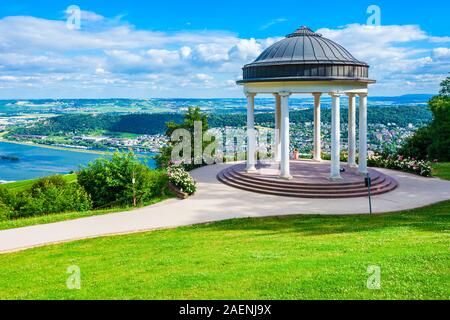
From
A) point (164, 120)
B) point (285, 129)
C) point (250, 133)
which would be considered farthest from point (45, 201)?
point (164, 120)

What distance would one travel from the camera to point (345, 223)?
1652 centimetres

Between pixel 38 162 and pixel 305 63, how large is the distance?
9186cm

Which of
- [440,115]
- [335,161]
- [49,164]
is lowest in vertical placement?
[49,164]

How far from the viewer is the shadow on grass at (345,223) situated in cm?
1494

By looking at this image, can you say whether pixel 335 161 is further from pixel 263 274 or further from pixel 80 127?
pixel 80 127

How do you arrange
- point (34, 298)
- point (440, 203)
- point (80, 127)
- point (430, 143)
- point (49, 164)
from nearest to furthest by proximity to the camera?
point (34, 298)
point (440, 203)
point (430, 143)
point (49, 164)
point (80, 127)

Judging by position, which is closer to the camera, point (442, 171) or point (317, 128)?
point (442, 171)

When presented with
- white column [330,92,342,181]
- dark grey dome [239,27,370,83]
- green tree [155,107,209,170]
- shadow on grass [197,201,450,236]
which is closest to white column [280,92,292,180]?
dark grey dome [239,27,370,83]

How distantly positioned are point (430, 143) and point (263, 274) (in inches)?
1465

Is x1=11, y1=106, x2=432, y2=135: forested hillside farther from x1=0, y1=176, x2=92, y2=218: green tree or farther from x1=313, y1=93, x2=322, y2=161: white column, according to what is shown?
x1=0, y1=176, x2=92, y2=218: green tree

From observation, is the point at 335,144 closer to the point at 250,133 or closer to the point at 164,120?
the point at 250,133
